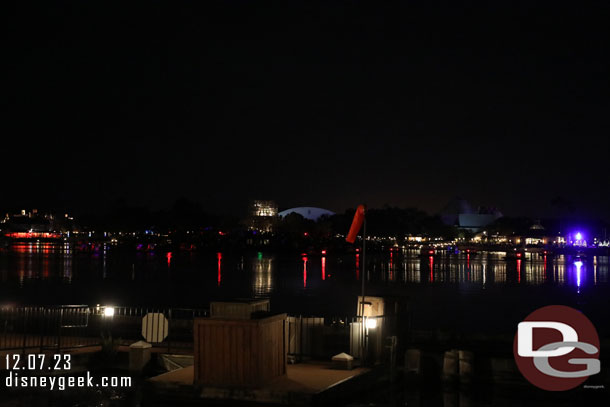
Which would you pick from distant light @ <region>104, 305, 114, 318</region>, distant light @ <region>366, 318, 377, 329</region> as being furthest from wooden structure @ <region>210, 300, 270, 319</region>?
distant light @ <region>104, 305, 114, 318</region>

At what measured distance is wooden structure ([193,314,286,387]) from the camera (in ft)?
48.4

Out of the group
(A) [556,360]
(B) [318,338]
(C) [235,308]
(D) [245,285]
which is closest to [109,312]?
(B) [318,338]

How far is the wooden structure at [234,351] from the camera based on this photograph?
1475cm

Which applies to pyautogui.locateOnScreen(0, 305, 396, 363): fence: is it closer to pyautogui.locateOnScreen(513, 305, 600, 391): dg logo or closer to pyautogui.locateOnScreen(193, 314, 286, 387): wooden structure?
pyautogui.locateOnScreen(193, 314, 286, 387): wooden structure

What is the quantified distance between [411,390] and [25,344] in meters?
10.8

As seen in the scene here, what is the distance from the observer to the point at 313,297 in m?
58.8

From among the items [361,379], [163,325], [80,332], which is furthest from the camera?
[80,332]

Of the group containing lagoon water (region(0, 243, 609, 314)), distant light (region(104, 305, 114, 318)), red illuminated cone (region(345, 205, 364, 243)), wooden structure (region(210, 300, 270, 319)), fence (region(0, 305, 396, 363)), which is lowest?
lagoon water (region(0, 243, 609, 314))

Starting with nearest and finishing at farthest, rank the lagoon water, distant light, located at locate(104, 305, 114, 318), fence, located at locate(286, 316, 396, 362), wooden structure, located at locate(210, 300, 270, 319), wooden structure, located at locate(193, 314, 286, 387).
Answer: wooden structure, located at locate(193, 314, 286, 387), wooden structure, located at locate(210, 300, 270, 319), fence, located at locate(286, 316, 396, 362), distant light, located at locate(104, 305, 114, 318), the lagoon water

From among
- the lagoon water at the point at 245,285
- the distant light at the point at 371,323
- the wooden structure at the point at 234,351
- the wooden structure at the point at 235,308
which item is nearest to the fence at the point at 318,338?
the distant light at the point at 371,323

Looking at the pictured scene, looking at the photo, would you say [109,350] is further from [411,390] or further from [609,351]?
[609,351]

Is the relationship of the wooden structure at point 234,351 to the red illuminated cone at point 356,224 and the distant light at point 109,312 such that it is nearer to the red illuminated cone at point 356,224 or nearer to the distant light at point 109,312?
the red illuminated cone at point 356,224

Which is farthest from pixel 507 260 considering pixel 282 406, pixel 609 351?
pixel 282 406

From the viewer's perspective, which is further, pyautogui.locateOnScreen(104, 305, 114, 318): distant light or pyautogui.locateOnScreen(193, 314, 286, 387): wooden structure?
pyautogui.locateOnScreen(104, 305, 114, 318): distant light
